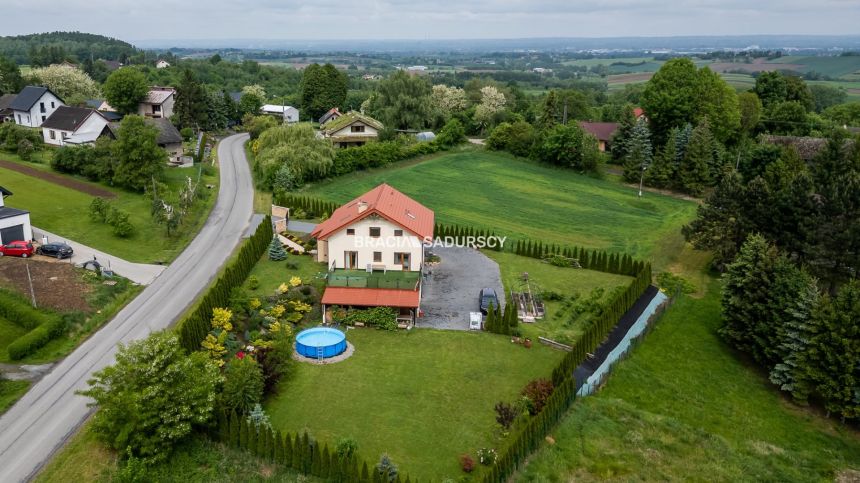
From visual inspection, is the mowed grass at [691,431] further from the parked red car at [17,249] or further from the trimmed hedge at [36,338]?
the parked red car at [17,249]

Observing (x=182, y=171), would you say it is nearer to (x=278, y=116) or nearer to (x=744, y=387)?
(x=278, y=116)

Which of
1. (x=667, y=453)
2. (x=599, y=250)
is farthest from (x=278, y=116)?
(x=667, y=453)

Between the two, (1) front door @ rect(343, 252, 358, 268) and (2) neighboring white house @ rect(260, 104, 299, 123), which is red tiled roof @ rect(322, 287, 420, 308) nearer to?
(1) front door @ rect(343, 252, 358, 268)

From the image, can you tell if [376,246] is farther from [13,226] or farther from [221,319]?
[13,226]

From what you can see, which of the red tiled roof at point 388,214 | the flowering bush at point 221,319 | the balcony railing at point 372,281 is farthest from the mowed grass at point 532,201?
the flowering bush at point 221,319

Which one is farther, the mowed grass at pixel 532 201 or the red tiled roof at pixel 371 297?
the mowed grass at pixel 532 201
